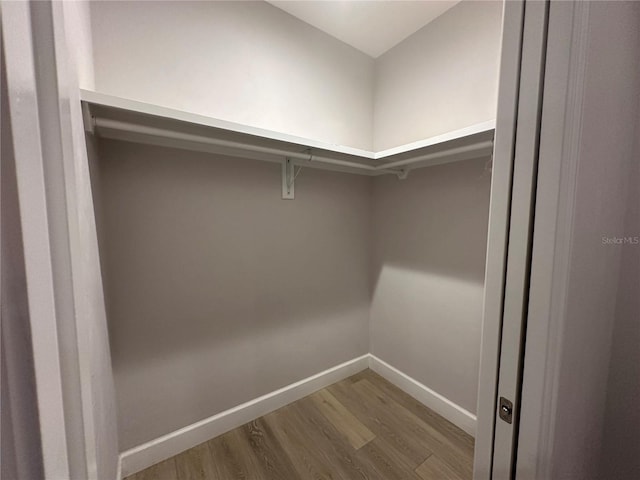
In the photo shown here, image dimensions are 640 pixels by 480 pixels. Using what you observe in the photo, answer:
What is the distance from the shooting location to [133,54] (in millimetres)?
1078

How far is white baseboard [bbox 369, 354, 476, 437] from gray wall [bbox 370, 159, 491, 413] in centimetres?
4

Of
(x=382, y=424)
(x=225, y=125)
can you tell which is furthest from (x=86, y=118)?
(x=382, y=424)

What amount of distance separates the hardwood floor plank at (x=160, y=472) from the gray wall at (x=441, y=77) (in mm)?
2228

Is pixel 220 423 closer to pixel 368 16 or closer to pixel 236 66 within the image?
pixel 236 66

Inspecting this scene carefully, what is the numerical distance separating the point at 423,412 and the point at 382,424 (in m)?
0.30

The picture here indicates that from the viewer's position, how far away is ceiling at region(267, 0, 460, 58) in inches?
54.2

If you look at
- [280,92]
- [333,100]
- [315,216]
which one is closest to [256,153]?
[280,92]

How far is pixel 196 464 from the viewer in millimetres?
1236

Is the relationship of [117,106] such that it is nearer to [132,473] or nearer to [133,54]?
[133,54]

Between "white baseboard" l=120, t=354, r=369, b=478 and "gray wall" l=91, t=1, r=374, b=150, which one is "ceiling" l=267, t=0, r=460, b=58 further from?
"white baseboard" l=120, t=354, r=369, b=478

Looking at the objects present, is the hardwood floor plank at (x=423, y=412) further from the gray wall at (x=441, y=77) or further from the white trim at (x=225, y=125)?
the gray wall at (x=441, y=77)

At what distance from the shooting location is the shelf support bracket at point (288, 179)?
147 cm

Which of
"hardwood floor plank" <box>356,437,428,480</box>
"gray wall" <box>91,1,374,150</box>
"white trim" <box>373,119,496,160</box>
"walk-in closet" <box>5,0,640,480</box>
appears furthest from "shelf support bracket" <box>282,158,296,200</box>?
"hardwood floor plank" <box>356,437,428,480</box>

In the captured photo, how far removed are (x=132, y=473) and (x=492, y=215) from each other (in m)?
1.81
